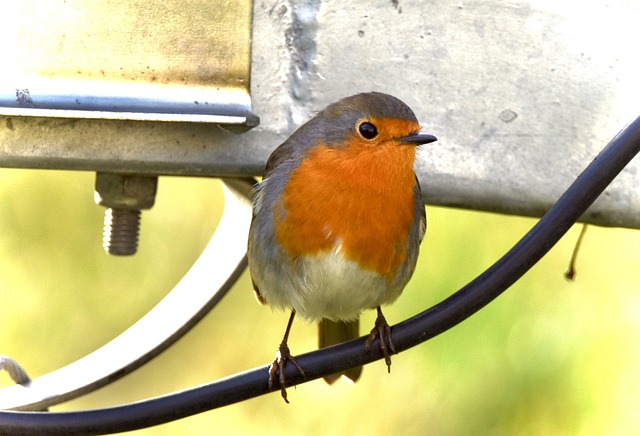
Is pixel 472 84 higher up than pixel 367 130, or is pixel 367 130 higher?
pixel 472 84

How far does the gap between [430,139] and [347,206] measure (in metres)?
0.30

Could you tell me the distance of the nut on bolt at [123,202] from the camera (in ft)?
10.6

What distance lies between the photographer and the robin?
10.2ft

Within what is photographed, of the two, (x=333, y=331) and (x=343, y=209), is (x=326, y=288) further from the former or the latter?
(x=333, y=331)

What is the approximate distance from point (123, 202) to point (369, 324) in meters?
2.05

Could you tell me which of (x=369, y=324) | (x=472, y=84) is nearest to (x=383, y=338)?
(x=472, y=84)

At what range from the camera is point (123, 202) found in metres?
3.25

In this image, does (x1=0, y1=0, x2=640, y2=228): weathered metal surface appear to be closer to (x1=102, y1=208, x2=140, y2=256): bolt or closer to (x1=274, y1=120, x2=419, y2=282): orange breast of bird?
(x1=274, y1=120, x2=419, y2=282): orange breast of bird

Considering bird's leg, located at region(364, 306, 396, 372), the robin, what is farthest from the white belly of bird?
bird's leg, located at region(364, 306, 396, 372)

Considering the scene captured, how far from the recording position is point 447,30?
10.3ft

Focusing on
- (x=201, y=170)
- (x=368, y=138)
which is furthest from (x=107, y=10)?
(x=368, y=138)

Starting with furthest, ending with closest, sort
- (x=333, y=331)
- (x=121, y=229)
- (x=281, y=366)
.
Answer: (x=333, y=331) → (x=121, y=229) → (x=281, y=366)

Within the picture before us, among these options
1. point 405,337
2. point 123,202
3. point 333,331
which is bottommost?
point 333,331

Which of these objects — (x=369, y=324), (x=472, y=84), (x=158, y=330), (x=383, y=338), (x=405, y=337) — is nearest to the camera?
(x=405, y=337)
